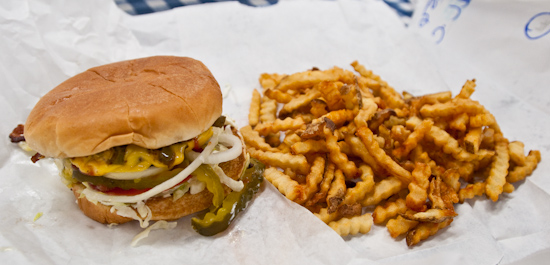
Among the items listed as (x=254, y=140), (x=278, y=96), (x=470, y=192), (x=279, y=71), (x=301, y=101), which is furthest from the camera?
(x=279, y=71)

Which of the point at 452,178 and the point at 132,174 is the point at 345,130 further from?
the point at 132,174

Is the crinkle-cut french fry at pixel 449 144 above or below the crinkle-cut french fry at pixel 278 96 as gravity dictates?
above

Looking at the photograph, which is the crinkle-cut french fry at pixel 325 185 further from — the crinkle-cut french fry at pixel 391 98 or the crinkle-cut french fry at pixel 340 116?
the crinkle-cut french fry at pixel 391 98

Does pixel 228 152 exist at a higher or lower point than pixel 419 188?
lower

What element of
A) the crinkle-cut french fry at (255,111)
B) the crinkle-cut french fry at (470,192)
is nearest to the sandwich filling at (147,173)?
the crinkle-cut french fry at (255,111)

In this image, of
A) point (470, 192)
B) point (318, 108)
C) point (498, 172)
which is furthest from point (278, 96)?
point (498, 172)

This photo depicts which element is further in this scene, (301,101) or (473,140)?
(301,101)

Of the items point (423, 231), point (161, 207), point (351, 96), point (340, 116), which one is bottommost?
point (161, 207)
